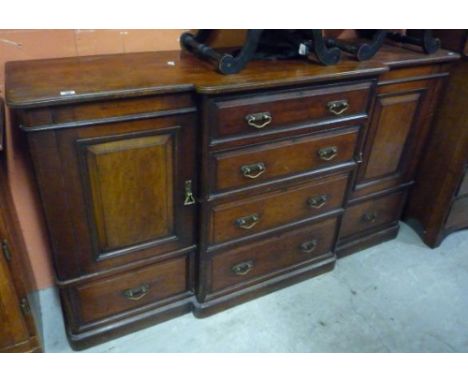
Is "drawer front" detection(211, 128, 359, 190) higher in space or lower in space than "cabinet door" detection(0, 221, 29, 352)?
higher

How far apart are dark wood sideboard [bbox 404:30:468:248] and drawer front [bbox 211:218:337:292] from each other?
62 centimetres

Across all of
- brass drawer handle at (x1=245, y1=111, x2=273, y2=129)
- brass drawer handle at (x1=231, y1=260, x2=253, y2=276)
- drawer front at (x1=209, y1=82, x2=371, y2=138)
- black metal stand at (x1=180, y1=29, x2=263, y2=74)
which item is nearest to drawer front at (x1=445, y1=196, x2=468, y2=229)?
drawer front at (x1=209, y1=82, x2=371, y2=138)

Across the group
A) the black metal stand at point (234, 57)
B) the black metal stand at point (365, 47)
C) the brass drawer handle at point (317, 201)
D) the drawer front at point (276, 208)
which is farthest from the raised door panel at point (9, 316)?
the black metal stand at point (365, 47)

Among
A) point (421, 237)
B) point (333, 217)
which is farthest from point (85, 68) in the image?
point (421, 237)

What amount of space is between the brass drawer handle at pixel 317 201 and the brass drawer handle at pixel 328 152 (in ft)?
0.60

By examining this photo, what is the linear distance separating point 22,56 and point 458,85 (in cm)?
175

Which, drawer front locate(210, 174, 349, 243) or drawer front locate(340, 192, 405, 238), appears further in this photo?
drawer front locate(340, 192, 405, 238)

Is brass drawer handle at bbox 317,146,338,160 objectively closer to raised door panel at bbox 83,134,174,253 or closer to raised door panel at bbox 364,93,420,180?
raised door panel at bbox 364,93,420,180

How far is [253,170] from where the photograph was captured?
139cm

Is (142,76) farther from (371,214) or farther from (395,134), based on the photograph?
(371,214)

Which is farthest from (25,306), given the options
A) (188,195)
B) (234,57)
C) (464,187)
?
(464,187)

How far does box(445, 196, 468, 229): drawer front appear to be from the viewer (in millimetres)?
2023

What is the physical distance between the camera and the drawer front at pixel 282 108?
4.09 ft

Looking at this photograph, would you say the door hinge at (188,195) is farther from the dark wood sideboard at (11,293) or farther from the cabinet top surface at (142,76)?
the dark wood sideboard at (11,293)
